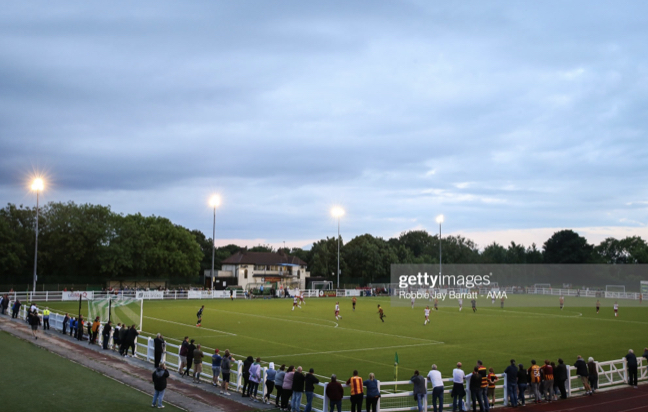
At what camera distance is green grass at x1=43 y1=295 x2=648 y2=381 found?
2572 cm

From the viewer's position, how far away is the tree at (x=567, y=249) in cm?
13562

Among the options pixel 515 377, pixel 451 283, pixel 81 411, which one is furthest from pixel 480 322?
pixel 451 283

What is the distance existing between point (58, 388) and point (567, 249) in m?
138

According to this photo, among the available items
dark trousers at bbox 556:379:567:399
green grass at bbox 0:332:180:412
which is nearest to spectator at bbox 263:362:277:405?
green grass at bbox 0:332:180:412

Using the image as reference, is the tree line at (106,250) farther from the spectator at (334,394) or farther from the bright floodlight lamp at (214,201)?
the spectator at (334,394)

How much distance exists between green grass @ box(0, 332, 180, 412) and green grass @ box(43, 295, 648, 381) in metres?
7.76

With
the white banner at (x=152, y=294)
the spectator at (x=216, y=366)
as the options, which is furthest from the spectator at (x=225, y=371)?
the white banner at (x=152, y=294)

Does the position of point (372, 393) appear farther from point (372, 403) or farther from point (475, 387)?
point (475, 387)

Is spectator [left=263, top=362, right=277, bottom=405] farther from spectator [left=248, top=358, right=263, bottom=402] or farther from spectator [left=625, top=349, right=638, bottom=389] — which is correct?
spectator [left=625, top=349, right=638, bottom=389]

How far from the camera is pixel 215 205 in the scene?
70.9 metres

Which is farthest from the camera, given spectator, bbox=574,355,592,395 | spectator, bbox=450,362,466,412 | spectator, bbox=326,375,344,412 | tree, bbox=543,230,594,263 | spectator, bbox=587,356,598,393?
tree, bbox=543,230,594,263

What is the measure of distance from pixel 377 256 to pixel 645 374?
81828 mm

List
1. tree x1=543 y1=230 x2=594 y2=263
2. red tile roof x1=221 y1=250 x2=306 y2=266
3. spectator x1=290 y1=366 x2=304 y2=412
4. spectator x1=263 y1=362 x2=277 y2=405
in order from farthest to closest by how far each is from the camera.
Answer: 1. tree x1=543 y1=230 x2=594 y2=263
2. red tile roof x1=221 y1=250 x2=306 y2=266
3. spectator x1=263 y1=362 x2=277 y2=405
4. spectator x1=290 y1=366 x2=304 y2=412

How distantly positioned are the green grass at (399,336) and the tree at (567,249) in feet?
288
